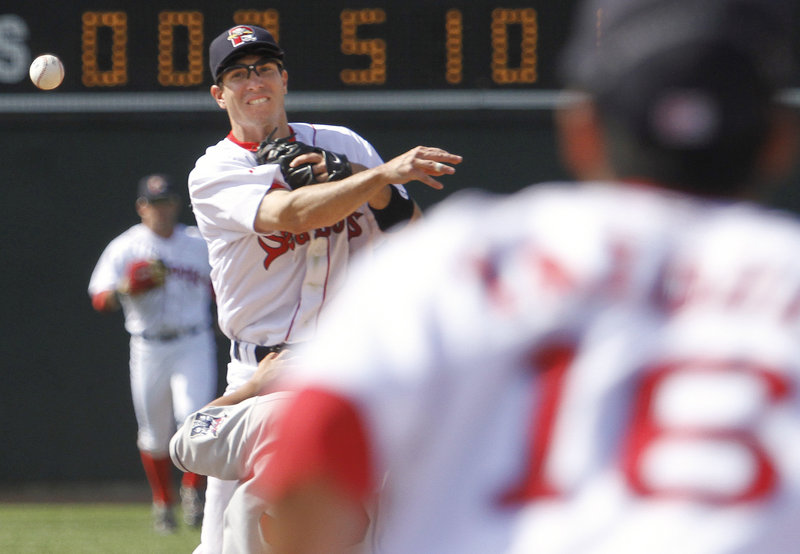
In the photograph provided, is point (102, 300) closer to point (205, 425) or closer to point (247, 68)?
point (247, 68)

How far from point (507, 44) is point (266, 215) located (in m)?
4.60

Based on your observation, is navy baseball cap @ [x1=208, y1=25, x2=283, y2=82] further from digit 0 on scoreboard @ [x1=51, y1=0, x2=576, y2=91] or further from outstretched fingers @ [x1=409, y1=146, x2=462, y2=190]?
digit 0 on scoreboard @ [x1=51, y1=0, x2=576, y2=91]

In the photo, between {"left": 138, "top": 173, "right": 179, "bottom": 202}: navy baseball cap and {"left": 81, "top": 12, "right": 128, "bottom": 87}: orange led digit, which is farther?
{"left": 138, "top": 173, "right": 179, "bottom": 202}: navy baseball cap

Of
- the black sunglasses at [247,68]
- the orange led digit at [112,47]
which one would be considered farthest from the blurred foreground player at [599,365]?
the orange led digit at [112,47]

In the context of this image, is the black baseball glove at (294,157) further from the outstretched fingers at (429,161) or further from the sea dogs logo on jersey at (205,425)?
the sea dogs logo on jersey at (205,425)

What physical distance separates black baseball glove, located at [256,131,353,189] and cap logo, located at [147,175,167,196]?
4.52m

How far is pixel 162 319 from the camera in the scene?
811 centimetres

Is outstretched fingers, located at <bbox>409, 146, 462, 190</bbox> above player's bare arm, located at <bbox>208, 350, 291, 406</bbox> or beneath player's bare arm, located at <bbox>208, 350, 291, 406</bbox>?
above

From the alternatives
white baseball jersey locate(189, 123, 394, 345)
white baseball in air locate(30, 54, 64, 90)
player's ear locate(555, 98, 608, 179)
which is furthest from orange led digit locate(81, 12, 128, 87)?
player's ear locate(555, 98, 608, 179)

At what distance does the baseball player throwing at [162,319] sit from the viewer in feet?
25.9

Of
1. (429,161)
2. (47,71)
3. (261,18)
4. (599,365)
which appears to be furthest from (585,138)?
(261,18)

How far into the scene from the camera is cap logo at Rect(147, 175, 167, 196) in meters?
8.19

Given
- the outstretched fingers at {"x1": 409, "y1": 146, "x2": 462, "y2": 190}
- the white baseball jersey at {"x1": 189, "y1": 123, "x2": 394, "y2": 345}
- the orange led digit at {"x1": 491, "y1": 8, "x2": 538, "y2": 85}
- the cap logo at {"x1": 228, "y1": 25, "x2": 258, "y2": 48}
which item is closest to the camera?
the outstretched fingers at {"x1": 409, "y1": 146, "x2": 462, "y2": 190}

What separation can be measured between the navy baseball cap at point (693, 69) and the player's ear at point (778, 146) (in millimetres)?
17
